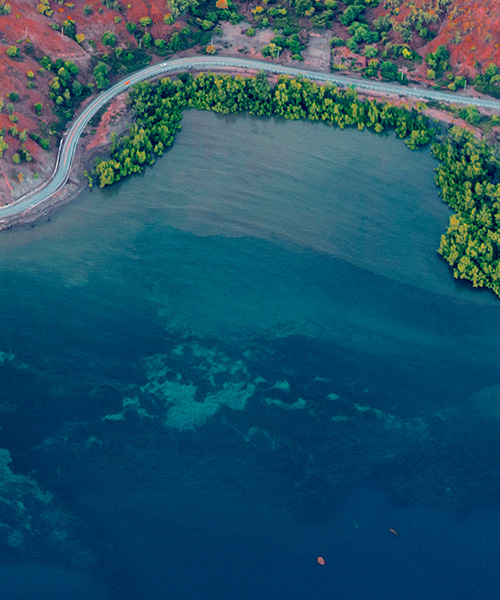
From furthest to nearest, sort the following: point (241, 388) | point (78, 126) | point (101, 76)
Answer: point (101, 76) < point (78, 126) < point (241, 388)

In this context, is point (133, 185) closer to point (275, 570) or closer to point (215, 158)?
point (215, 158)

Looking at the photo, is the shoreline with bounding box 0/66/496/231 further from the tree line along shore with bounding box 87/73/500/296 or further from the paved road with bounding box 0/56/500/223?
the tree line along shore with bounding box 87/73/500/296

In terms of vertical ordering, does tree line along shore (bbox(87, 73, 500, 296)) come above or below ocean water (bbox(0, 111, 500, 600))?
above

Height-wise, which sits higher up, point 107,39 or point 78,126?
point 107,39

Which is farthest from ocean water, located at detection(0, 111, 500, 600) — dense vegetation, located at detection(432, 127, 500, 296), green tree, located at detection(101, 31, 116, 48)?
green tree, located at detection(101, 31, 116, 48)

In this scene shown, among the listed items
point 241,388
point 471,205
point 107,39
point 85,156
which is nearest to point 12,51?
point 107,39

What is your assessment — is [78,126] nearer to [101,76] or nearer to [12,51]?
[101,76]

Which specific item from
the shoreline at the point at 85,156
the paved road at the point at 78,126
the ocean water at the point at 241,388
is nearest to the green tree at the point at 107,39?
the paved road at the point at 78,126

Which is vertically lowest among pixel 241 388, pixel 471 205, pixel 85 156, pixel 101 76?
pixel 241 388
